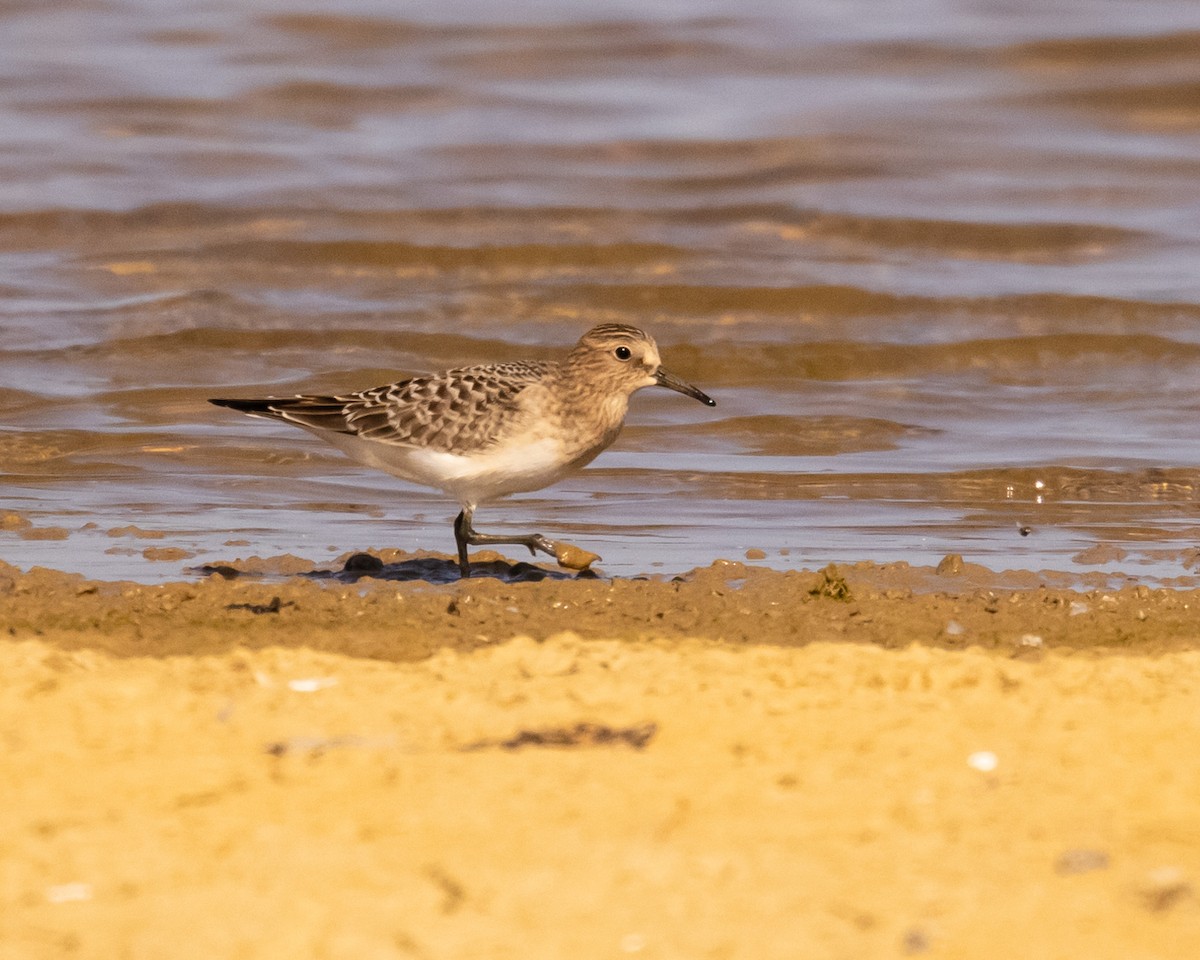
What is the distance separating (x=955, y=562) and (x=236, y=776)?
4299mm

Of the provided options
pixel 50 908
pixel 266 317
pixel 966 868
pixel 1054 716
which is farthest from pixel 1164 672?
pixel 266 317

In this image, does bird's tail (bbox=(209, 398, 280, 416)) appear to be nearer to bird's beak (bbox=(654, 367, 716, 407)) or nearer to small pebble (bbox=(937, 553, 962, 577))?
bird's beak (bbox=(654, 367, 716, 407))

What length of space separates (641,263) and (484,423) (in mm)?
7916

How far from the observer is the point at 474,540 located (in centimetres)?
842

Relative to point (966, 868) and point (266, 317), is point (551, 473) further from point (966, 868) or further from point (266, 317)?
point (266, 317)

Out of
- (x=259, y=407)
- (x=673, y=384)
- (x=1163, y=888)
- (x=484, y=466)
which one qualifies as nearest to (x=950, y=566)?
(x=673, y=384)

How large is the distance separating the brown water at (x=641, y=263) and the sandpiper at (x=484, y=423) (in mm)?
529

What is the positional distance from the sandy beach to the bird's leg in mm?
1878

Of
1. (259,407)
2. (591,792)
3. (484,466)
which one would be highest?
(259,407)

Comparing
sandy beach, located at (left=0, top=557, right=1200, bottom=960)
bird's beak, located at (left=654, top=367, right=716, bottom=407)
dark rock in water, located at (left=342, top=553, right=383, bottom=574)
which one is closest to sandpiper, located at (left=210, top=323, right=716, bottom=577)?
bird's beak, located at (left=654, top=367, right=716, bottom=407)

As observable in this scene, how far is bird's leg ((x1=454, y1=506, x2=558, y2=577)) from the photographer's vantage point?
8.27 m

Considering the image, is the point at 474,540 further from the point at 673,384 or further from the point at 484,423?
the point at 673,384

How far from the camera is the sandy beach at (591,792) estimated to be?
12.1 ft

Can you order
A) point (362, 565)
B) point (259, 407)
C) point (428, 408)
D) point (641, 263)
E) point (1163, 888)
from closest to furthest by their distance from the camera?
point (1163, 888) < point (362, 565) < point (428, 408) < point (259, 407) < point (641, 263)
